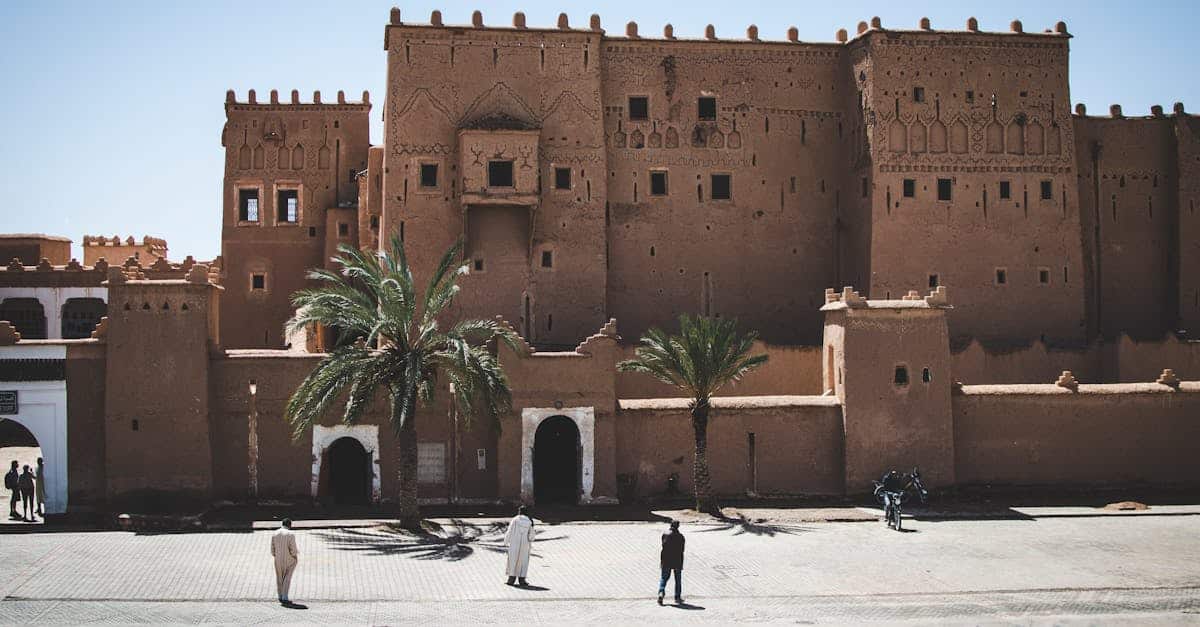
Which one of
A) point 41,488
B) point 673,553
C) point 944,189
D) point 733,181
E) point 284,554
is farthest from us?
point 733,181

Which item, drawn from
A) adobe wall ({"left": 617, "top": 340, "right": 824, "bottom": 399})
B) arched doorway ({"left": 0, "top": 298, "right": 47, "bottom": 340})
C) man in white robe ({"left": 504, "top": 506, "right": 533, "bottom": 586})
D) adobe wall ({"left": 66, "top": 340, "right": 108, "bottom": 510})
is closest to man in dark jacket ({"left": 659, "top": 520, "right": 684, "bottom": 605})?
man in white robe ({"left": 504, "top": 506, "right": 533, "bottom": 586})

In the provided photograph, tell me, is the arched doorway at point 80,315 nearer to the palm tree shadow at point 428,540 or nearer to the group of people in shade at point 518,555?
the palm tree shadow at point 428,540

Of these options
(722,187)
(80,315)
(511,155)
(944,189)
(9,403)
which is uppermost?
(511,155)

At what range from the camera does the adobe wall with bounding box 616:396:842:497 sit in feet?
92.6

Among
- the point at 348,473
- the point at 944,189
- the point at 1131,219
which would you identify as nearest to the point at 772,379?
the point at 944,189

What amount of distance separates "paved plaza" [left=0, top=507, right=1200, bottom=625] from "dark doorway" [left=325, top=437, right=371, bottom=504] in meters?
4.80

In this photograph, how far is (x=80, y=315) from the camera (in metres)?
40.6

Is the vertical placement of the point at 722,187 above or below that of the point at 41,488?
above

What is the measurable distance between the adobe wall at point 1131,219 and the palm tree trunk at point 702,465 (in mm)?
17078

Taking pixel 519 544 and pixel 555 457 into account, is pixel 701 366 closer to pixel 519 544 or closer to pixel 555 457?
pixel 555 457

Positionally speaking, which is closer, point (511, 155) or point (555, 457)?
point (555, 457)

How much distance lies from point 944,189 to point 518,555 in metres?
20.8

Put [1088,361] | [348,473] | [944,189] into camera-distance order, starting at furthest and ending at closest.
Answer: [944,189] → [1088,361] → [348,473]

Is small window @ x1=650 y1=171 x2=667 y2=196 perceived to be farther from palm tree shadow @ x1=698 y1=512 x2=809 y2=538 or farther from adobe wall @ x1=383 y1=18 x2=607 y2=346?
palm tree shadow @ x1=698 y1=512 x2=809 y2=538
